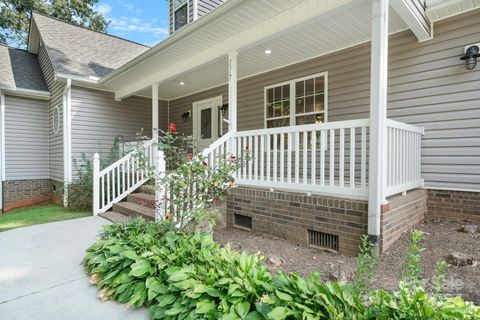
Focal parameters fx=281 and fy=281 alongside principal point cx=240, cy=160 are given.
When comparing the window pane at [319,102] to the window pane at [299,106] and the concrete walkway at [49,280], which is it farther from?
the concrete walkway at [49,280]

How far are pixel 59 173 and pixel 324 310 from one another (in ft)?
28.2

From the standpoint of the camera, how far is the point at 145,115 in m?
9.26

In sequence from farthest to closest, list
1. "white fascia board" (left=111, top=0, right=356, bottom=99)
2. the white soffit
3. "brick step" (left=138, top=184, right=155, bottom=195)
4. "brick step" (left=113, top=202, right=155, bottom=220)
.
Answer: "brick step" (left=138, top=184, right=155, bottom=195), "brick step" (left=113, top=202, right=155, bottom=220), the white soffit, "white fascia board" (left=111, top=0, right=356, bottom=99)

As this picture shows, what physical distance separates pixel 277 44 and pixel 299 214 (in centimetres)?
314

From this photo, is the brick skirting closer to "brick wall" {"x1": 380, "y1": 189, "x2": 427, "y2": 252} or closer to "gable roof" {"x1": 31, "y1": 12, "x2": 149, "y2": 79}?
"brick wall" {"x1": 380, "y1": 189, "x2": 427, "y2": 252}

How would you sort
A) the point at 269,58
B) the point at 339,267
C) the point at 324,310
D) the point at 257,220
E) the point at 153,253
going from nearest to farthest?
1. the point at 324,310
2. the point at 153,253
3. the point at 339,267
4. the point at 257,220
5. the point at 269,58

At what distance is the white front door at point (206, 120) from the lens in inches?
322

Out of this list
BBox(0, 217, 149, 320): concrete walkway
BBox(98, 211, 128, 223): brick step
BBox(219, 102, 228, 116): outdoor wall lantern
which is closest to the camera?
BBox(0, 217, 149, 320): concrete walkway

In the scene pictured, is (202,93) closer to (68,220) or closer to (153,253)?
(68,220)

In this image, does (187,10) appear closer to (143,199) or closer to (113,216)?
(143,199)

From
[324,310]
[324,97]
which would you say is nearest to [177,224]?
[324,310]

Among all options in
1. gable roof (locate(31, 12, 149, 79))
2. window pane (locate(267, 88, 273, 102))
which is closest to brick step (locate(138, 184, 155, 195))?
window pane (locate(267, 88, 273, 102))

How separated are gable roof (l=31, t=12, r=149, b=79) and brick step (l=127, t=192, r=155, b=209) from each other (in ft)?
12.3

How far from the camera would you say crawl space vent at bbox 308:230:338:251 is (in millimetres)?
3710
